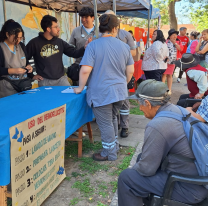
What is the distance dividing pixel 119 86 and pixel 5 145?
1539 millimetres

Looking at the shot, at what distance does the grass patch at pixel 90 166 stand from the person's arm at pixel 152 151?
1303 millimetres

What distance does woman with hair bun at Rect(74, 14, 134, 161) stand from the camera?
8.64 ft

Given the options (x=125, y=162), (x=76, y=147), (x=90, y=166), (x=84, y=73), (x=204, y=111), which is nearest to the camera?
(x=204, y=111)

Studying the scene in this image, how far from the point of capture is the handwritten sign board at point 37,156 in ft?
5.55

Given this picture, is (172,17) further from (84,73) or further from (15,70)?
(15,70)

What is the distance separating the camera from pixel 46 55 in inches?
129

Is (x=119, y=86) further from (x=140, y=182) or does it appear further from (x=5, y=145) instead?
(x=5, y=145)

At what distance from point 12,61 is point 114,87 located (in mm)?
1291

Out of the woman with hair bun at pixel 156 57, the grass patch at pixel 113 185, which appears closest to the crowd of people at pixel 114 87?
the grass patch at pixel 113 185

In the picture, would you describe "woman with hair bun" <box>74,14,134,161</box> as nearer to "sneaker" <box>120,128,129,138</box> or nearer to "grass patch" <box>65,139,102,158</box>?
"grass patch" <box>65,139,102,158</box>

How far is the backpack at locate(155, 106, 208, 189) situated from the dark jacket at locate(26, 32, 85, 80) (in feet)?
7.10

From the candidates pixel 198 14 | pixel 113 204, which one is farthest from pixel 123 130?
pixel 198 14

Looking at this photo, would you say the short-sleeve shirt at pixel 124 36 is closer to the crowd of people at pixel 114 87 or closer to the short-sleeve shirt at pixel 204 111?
the crowd of people at pixel 114 87

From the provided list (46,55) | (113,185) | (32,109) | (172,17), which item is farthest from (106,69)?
(172,17)
